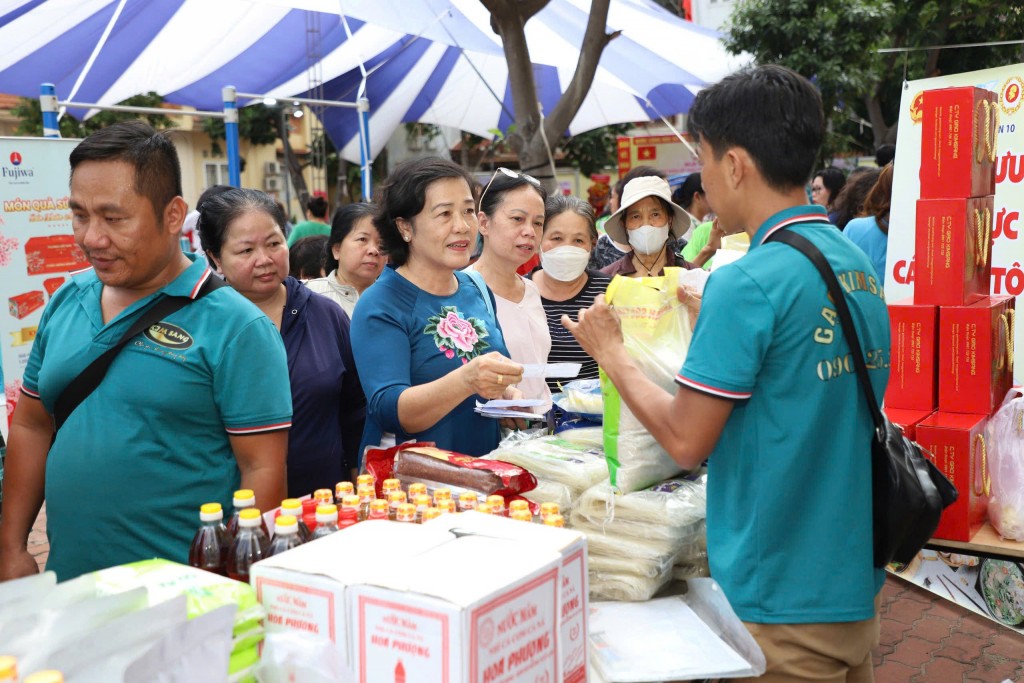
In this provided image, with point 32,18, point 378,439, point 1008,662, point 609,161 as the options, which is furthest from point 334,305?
point 609,161

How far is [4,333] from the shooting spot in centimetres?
505

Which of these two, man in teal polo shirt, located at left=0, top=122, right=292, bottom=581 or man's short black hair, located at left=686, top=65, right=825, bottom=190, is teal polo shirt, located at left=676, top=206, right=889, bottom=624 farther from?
man in teal polo shirt, located at left=0, top=122, right=292, bottom=581

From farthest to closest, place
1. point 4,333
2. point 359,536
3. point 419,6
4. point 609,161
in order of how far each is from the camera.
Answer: point 609,161 → point 419,6 → point 4,333 → point 359,536

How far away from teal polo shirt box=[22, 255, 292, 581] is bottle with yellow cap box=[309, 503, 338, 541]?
0.54 meters

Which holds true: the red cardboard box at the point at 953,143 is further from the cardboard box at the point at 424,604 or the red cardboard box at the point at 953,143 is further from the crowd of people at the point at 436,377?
the cardboard box at the point at 424,604

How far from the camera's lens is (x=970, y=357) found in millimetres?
3088

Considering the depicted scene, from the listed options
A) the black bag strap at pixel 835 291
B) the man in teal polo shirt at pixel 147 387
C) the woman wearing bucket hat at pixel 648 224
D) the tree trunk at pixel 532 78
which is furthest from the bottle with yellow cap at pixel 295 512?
the tree trunk at pixel 532 78

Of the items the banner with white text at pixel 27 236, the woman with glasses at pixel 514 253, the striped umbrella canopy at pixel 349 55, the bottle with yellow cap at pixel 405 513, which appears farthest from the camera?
the striped umbrella canopy at pixel 349 55

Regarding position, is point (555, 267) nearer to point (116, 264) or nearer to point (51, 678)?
point (116, 264)

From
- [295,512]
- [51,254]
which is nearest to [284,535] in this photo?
[295,512]

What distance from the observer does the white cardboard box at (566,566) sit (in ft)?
4.74

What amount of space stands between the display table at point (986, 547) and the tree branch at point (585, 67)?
463 cm

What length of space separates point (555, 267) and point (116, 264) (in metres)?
2.23

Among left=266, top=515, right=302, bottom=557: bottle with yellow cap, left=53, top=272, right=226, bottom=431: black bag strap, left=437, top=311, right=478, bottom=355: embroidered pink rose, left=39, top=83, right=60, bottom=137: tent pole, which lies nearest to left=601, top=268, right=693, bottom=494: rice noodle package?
left=437, top=311, right=478, bottom=355: embroidered pink rose
